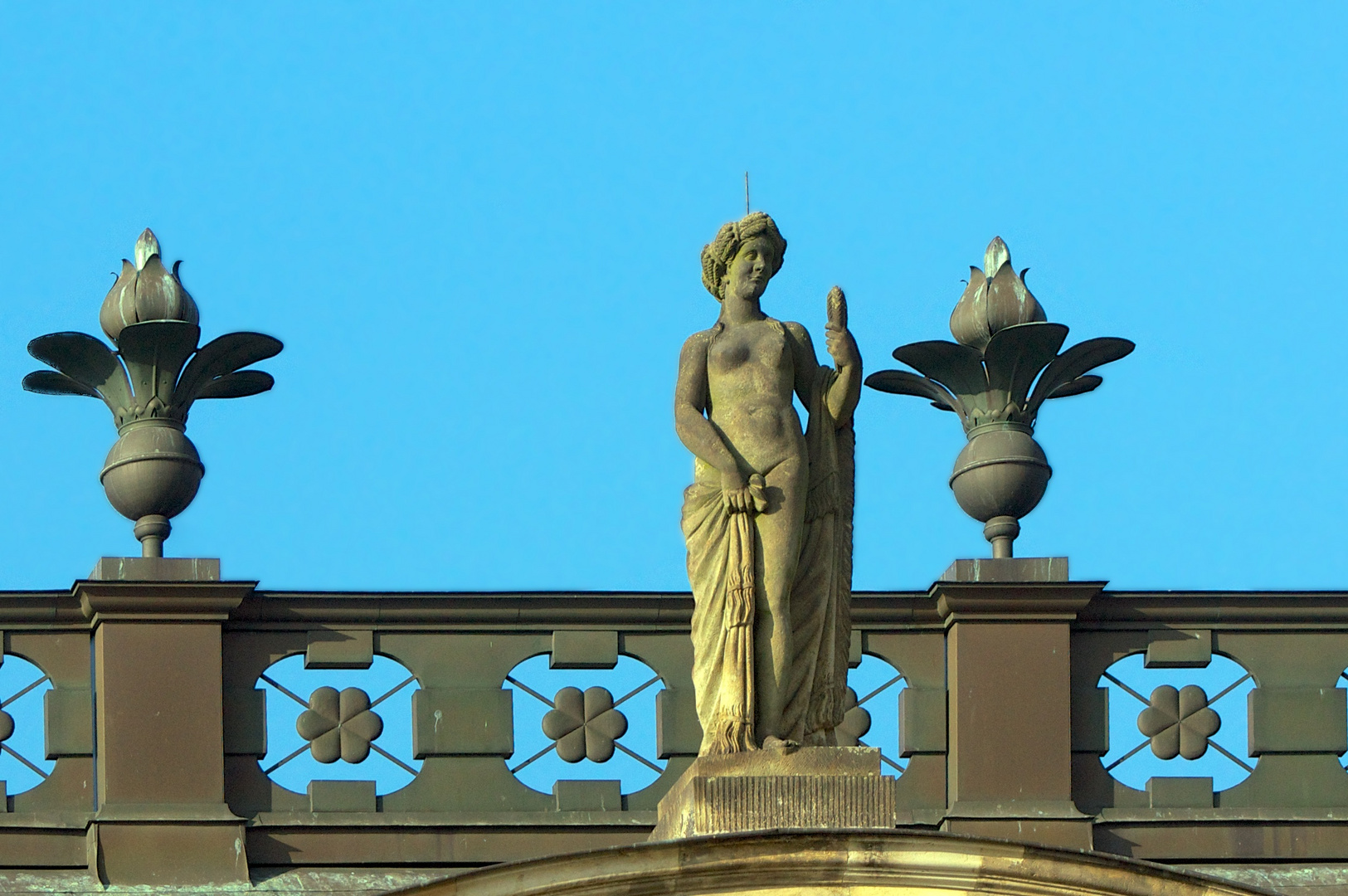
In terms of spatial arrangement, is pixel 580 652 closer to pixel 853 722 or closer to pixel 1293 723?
pixel 853 722

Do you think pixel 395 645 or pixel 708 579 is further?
pixel 395 645

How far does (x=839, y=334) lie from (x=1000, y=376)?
246cm

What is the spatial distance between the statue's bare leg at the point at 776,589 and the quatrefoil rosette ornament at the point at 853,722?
2.15m

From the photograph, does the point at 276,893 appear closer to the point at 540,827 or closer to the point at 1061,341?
the point at 540,827

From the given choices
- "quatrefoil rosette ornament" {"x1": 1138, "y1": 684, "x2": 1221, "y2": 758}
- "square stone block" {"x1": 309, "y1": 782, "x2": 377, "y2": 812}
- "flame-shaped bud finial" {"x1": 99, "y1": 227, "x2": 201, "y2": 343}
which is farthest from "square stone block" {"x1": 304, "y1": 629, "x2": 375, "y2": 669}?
"quatrefoil rosette ornament" {"x1": 1138, "y1": 684, "x2": 1221, "y2": 758}

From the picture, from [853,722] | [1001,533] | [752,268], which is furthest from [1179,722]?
[752,268]

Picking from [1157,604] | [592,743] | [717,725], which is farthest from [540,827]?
[1157,604]

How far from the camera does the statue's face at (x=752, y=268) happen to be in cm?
2527

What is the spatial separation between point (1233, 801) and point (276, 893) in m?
6.06

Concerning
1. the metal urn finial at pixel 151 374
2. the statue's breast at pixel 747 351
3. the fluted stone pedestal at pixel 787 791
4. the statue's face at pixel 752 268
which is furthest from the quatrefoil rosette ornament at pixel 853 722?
the metal urn finial at pixel 151 374

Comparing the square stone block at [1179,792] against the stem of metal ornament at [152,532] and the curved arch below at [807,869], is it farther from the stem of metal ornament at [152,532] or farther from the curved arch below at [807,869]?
the stem of metal ornament at [152,532]

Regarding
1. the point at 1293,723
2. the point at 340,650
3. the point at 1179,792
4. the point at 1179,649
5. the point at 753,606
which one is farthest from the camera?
the point at 1179,649

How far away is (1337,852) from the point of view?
26.8 m

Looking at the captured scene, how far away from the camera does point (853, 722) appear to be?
26828mm
